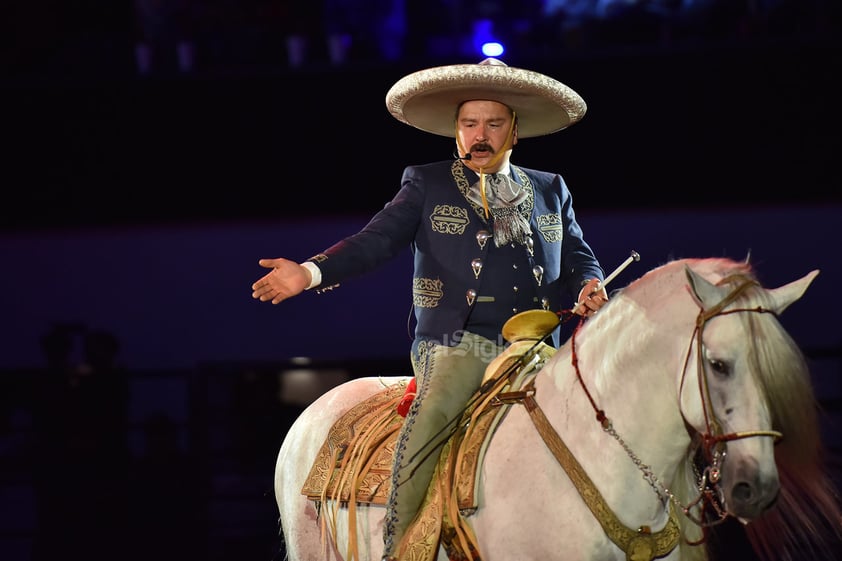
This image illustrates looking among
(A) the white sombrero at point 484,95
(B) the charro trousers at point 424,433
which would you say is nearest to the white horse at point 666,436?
(B) the charro trousers at point 424,433

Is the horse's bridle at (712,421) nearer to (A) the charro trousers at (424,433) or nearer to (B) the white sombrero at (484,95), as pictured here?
(A) the charro trousers at (424,433)

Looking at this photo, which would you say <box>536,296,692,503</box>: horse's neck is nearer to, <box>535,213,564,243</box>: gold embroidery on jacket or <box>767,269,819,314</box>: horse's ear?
<box>767,269,819,314</box>: horse's ear

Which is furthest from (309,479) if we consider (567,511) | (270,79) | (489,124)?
(270,79)

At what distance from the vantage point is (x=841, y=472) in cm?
465

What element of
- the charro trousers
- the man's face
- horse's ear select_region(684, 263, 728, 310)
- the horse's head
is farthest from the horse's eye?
the man's face

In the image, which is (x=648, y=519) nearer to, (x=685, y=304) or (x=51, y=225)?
(x=685, y=304)

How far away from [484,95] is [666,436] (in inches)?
41.5

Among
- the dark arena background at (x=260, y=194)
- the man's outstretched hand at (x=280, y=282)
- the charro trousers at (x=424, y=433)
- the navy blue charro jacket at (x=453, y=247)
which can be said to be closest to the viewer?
the man's outstretched hand at (x=280, y=282)

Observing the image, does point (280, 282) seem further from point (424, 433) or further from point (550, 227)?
point (550, 227)

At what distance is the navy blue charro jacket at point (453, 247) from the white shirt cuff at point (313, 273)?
17 cm

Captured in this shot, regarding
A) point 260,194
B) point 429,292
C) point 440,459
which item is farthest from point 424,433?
point 260,194

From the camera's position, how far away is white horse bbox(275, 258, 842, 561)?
184 cm

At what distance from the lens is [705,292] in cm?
190

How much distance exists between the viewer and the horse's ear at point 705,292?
189cm
